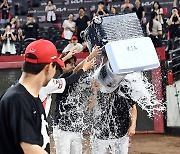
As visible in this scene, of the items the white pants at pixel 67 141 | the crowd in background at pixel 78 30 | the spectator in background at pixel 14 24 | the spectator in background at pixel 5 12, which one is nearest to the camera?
the white pants at pixel 67 141

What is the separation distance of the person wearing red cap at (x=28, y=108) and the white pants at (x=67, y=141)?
8.24 feet

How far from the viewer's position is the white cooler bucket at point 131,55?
4.37m

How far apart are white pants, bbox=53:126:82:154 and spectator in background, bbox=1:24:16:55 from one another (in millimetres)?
8087

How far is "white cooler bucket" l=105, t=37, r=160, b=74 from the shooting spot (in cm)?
437

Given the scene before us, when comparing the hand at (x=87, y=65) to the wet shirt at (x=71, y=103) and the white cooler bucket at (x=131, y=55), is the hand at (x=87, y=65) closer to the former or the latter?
the white cooler bucket at (x=131, y=55)

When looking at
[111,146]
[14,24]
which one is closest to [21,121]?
[111,146]

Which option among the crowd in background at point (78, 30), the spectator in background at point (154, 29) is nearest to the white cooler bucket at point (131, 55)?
the crowd in background at point (78, 30)

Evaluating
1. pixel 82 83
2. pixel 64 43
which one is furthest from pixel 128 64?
pixel 64 43

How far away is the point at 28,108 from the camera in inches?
112

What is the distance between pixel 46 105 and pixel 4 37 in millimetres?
9241

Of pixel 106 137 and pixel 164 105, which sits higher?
pixel 106 137

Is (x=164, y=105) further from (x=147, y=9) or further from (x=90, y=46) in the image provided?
(x=90, y=46)

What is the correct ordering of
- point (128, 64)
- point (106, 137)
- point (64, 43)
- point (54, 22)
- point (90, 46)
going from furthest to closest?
point (54, 22)
point (64, 43)
point (106, 137)
point (90, 46)
point (128, 64)

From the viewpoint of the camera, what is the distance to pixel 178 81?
12.0m
